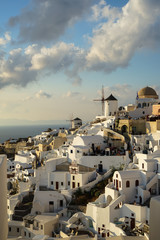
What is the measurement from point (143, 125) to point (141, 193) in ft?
46.8

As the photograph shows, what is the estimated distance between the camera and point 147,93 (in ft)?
147

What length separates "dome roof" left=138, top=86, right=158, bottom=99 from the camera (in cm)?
4450

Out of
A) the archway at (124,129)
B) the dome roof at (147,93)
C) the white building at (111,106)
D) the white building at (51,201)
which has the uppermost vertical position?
the dome roof at (147,93)

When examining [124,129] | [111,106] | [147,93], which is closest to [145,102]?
[147,93]

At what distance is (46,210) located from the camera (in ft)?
79.7

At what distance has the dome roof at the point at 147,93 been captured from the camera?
146 feet

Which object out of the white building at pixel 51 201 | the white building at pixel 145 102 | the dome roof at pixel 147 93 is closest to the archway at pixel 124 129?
the white building at pixel 145 102

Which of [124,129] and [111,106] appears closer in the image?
[124,129]

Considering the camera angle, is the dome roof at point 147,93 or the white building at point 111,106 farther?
the white building at point 111,106

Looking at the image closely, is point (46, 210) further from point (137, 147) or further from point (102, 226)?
point (137, 147)

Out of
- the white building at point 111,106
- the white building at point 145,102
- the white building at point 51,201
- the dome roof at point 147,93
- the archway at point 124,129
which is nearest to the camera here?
the white building at point 51,201

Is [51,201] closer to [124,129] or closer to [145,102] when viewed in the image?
[124,129]

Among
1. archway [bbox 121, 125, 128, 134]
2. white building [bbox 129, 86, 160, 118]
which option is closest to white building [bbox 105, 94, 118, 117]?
white building [bbox 129, 86, 160, 118]

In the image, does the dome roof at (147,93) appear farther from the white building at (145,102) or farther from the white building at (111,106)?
the white building at (111,106)
